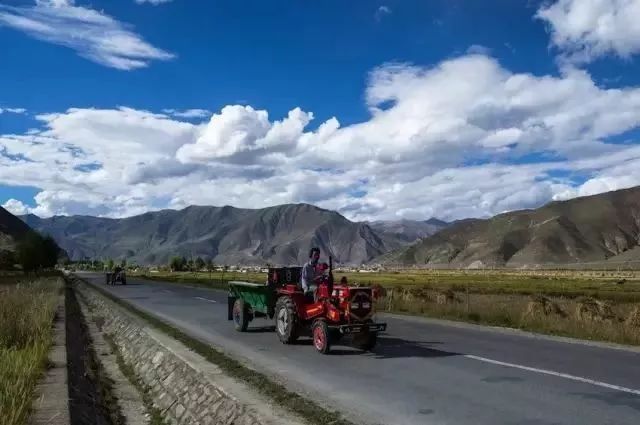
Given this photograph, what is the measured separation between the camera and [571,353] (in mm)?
12828

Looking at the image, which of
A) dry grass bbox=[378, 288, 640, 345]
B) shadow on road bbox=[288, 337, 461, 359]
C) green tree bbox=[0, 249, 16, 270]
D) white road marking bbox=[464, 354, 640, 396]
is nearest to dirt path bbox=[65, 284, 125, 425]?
shadow on road bbox=[288, 337, 461, 359]

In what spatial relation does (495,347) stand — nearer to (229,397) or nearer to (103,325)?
(229,397)

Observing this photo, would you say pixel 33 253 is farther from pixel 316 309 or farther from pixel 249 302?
pixel 316 309

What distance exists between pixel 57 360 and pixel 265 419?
6.62m

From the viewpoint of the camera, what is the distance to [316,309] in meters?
13.9

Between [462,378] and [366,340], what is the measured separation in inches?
153

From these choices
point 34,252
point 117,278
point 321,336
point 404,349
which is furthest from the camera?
point 34,252

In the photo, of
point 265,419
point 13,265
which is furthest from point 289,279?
point 13,265

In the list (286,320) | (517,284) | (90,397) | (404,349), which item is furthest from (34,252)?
(404,349)

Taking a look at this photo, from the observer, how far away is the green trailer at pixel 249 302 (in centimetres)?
1653

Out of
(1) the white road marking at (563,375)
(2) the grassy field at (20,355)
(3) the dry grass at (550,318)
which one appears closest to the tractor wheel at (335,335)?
(1) the white road marking at (563,375)

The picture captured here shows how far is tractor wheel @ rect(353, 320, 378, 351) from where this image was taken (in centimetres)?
1396

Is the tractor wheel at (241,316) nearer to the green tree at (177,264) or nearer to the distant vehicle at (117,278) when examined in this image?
the distant vehicle at (117,278)

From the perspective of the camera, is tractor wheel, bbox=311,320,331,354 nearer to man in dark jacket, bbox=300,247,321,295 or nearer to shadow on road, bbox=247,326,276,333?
man in dark jacket, bbox=300,247,321,295
